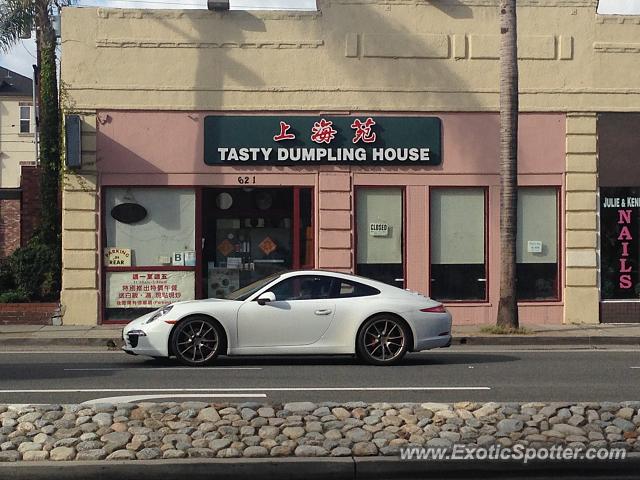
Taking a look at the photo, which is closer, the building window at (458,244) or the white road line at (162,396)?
the white road line at (162,396)

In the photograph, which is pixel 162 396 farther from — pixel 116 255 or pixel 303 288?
pixel 116 255

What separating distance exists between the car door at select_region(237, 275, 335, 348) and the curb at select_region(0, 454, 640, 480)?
593cm

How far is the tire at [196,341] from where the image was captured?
12859mm

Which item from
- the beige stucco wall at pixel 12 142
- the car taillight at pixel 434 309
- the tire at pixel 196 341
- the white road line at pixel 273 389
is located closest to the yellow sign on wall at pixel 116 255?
the tire at pixel 196 341

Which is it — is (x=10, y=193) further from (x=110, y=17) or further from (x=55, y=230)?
(x=110, y=17)

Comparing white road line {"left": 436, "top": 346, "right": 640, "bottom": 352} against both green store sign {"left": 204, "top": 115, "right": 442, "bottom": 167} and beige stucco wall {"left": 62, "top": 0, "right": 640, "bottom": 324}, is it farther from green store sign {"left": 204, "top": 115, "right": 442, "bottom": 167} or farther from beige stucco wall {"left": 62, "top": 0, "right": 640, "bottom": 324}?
green store sign {"left": 204, "top": 115, "right": 442, "bottom": 167}

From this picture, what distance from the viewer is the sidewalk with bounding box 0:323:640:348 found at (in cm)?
1722

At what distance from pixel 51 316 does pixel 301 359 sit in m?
7.32

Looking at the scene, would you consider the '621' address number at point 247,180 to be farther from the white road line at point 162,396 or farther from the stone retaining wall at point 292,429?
the stone retaining wall at point 292,429

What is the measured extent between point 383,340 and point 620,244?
30.1ft

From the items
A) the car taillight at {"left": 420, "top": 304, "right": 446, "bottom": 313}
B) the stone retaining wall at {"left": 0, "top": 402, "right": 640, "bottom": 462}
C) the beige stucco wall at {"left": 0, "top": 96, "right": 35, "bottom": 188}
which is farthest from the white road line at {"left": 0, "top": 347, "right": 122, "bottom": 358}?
the beige stucco wall at {"left": 0, "top": 96, "right": 35, "bottom": 188}

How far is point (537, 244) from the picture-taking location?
2033cm

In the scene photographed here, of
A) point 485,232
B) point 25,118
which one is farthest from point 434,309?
point 25,118

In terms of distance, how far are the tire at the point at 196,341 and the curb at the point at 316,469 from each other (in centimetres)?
596
